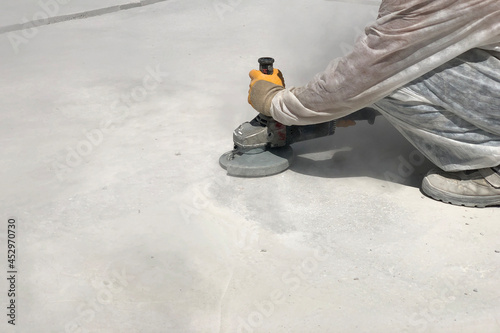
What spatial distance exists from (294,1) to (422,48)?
320 centimetres

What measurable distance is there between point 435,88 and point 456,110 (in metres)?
0.11

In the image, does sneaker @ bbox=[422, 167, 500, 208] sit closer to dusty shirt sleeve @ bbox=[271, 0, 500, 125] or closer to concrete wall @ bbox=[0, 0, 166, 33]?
dusty shirt sleeve @ bbox=[271, 0, 500, 125]

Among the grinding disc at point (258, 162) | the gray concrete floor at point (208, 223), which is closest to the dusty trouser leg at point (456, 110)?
the gray concrete floor at point (208, 223)

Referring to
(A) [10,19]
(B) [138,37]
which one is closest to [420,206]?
(B) [138,37]

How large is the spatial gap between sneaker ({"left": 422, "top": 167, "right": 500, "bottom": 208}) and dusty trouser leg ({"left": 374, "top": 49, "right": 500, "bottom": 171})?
2.4 inches

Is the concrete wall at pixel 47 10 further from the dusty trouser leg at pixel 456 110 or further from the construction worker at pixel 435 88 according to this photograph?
the dusty trouser leg at pixel 456 110

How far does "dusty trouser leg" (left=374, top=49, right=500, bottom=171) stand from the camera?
8.52 ft

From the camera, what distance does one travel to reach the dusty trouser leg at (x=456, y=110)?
2.60 m

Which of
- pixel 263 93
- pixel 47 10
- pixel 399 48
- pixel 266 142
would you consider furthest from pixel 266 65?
pixel 47 10

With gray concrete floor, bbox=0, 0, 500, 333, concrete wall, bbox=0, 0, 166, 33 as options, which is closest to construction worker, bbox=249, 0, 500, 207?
gray concrete floor, bbox=0, 0, 500, 333

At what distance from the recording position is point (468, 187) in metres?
2.78

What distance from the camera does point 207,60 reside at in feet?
14.8

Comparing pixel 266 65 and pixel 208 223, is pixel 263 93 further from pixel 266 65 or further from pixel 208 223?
pixel 208 223

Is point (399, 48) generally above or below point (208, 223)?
above
